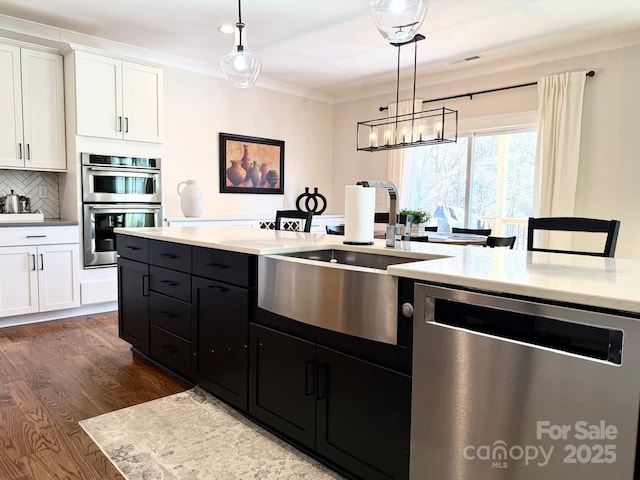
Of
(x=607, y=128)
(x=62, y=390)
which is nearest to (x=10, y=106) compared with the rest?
(x=62, y=390)

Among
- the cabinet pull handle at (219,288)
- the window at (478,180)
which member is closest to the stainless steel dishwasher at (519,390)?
the cabinet pull handle at (219,288)

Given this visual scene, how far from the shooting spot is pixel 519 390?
1155mm

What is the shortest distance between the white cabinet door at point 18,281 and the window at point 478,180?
4.12 m

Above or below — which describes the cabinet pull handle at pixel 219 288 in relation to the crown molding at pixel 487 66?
below

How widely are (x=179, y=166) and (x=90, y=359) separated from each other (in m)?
2.70

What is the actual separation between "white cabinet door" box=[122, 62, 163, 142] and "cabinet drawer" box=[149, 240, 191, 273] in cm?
208

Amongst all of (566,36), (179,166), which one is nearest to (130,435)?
(179,166)

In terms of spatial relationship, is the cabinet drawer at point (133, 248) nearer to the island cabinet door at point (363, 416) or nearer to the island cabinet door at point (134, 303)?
the island cabinet door at point (134, 303)

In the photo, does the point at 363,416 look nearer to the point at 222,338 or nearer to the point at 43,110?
the point at 222,338

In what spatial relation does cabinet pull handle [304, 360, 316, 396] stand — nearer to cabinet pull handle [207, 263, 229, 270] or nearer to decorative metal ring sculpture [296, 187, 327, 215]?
cabinet pull handle [207, 263, 229, 270]

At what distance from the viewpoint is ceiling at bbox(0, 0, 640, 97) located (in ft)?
11.7

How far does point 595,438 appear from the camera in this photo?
104 centimetres

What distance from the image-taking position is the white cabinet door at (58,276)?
3910mm

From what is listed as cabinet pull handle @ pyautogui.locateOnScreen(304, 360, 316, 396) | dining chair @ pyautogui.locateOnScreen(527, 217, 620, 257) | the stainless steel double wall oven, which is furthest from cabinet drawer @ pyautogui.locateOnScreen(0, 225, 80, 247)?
dining chair @ pyautogui.locateOnScreen(527, 217, 620, 257)
